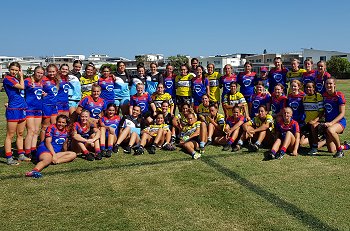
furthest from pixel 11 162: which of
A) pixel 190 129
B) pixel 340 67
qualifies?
pixel 340 67

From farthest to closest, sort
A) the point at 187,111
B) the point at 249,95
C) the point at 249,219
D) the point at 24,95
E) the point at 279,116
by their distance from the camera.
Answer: the point at 249,95 < the point at 187,111 < the point at 279,116 < the point at 24,95 < the point at 249,219

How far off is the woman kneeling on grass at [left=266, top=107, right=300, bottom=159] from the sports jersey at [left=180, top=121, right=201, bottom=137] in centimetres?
161

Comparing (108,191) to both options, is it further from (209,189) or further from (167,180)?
(209,189)

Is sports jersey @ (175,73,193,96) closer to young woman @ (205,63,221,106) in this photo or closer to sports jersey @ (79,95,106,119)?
young woman @ (205,63,221,106)

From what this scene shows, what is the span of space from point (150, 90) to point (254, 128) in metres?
2.71

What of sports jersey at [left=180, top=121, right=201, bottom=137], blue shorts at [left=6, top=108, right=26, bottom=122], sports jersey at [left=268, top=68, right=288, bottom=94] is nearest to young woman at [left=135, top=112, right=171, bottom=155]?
sports jersey at [left=180, top=121, right=201, bottom=137]

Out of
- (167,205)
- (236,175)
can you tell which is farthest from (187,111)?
(167,205)

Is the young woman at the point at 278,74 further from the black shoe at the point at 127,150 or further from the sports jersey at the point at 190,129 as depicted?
the black shoe at the point at 127,150

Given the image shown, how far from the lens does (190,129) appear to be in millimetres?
6859

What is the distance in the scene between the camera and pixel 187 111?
6.95 m

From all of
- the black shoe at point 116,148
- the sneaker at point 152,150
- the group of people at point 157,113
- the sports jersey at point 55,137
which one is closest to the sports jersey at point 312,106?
the group of people at point 157,113

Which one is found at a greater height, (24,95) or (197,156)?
(24,95)

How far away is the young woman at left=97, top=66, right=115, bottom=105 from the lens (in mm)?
7090

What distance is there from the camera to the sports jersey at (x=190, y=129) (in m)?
6.82
